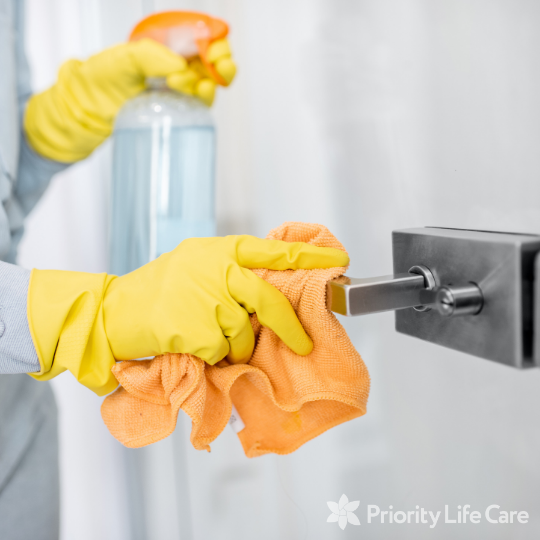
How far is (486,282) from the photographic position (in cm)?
A: 32

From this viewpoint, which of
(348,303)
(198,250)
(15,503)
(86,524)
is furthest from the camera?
(86,524)

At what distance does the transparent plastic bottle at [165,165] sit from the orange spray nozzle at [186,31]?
7 cm

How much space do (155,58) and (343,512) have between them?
0.70 metres

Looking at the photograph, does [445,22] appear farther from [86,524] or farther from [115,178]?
[86,524]

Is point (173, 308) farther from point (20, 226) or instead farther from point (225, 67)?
point (20, 226)

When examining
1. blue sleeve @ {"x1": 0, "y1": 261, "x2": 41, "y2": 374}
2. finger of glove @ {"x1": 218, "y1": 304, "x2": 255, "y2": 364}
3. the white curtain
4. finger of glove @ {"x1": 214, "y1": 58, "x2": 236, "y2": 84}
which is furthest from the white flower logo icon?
finger of glove @ {"x1": 214, "y1": 58, "x2": 236, "y2": 84}

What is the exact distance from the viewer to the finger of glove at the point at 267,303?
0.44m

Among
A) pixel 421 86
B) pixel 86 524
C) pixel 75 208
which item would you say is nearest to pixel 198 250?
pixel 421 86

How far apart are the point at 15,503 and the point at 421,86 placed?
2.81ft

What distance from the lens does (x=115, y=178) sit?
928 millimetres

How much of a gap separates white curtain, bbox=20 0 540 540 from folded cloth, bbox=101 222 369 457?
5.0 inches

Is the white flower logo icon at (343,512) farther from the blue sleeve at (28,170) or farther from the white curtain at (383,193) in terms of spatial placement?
the blue sleeve at (28,170)

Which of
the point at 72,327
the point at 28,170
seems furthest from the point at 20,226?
the point at 72,327

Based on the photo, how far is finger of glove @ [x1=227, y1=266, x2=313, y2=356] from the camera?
1.43ft
